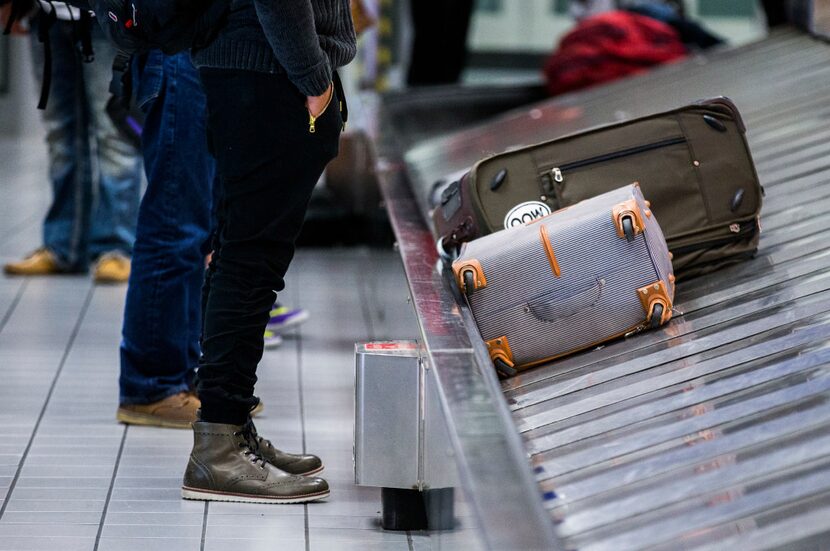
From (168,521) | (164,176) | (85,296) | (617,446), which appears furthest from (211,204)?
(85,296)

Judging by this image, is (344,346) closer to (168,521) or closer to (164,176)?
(164,176)

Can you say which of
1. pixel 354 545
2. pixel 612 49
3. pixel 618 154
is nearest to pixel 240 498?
pixel 354 545

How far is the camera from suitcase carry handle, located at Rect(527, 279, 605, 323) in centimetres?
252

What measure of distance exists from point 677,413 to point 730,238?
0.81m

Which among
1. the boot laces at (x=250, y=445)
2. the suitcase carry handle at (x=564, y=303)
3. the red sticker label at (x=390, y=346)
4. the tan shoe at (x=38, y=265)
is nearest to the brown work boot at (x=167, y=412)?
the boot laces at (x=250, y=445)

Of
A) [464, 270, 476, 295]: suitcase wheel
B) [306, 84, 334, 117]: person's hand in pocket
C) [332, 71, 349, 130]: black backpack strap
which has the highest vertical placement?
[306, 84, 334, 117]: person's hand in pocket

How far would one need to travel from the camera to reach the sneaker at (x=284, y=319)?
4160 millimetres

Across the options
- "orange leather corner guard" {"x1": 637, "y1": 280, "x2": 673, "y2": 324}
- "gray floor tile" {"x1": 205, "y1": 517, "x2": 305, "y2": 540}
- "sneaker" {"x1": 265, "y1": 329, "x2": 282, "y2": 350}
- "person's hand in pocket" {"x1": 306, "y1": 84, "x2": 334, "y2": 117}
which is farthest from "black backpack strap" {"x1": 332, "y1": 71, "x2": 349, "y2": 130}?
"sneaker" {"x1": 265, "y1": 329, "x2": 282, "y2": 350}

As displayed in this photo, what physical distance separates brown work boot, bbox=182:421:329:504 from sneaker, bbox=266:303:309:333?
1.61m

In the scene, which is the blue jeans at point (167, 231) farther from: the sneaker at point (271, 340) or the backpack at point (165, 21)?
the sneaker at point (271, 340)

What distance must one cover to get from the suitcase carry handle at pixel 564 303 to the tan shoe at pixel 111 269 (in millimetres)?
2683

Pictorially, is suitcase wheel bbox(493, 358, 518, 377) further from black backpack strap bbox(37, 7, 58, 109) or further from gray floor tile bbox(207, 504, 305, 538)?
black backpack strap bbox(37, 7, 58, 109)

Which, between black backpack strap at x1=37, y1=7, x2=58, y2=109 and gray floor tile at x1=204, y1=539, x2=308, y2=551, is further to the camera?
black backpack strap at x1=37, y1=7, x2=58, y2=109

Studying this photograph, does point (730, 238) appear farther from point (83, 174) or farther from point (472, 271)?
point (83, 174)
